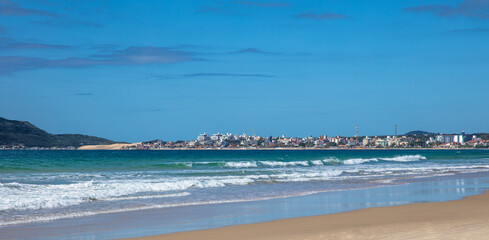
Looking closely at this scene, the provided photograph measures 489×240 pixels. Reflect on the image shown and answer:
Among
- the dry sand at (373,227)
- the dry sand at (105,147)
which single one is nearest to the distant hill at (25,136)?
the dry sand at (105,147)

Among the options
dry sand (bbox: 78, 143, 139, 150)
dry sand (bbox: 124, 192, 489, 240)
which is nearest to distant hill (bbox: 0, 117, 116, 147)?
dry sand (bbox: 78, 143, 139, 150)

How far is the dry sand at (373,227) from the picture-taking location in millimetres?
10359

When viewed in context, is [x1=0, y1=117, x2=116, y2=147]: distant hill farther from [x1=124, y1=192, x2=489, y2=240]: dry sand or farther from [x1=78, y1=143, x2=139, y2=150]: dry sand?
[x1=124, y1=192, x2=489, y2=240]: dry sand

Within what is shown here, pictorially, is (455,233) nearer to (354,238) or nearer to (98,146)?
(354,238)

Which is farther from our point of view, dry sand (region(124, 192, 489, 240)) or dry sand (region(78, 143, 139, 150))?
dry sand (region(78, 143, 139, 150))

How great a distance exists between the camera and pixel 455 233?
10242 millimetres

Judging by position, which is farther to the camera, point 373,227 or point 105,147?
point 105,147

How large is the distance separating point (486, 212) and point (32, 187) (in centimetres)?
1656

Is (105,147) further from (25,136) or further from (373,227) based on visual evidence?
(373,227)

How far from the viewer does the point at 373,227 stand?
11.5 m

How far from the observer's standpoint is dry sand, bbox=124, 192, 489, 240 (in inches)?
408

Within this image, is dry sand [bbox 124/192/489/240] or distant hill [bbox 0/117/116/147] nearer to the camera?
dry sand [bbox 124/192/489/240]

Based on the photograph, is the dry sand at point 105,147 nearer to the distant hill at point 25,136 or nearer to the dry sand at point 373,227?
the distant hill at point 25,136

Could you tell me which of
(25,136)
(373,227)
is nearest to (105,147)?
(25,136)
